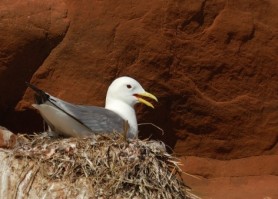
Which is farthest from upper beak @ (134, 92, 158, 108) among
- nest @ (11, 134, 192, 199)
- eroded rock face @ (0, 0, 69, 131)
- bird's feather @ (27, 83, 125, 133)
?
nest @ (11, 134, 192, 199)

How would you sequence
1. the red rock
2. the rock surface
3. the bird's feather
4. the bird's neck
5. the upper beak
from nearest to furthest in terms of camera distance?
1. the bird's feather
2. the bird's neck
3. the upper beak
4. the rock surface
5. the red rock

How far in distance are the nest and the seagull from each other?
0.77 ft

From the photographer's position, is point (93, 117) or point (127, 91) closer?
point (93, 117)

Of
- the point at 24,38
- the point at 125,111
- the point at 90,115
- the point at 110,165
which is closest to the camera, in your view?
the point at 110,165

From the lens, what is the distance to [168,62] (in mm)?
7742

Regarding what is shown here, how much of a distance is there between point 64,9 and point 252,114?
1597 mm

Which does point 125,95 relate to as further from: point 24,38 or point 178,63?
point 24,38

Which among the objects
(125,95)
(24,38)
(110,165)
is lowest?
(110,165)

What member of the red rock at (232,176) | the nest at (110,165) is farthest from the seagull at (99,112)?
the red rock at (232,176)

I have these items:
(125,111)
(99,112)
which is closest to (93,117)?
(99,112)

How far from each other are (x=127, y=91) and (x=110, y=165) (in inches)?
48.3

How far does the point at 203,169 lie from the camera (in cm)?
804

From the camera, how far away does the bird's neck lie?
716 centimetres

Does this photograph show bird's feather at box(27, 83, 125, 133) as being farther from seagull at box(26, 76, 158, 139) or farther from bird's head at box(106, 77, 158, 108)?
bird's head at box(106, 77, 158, 108)
